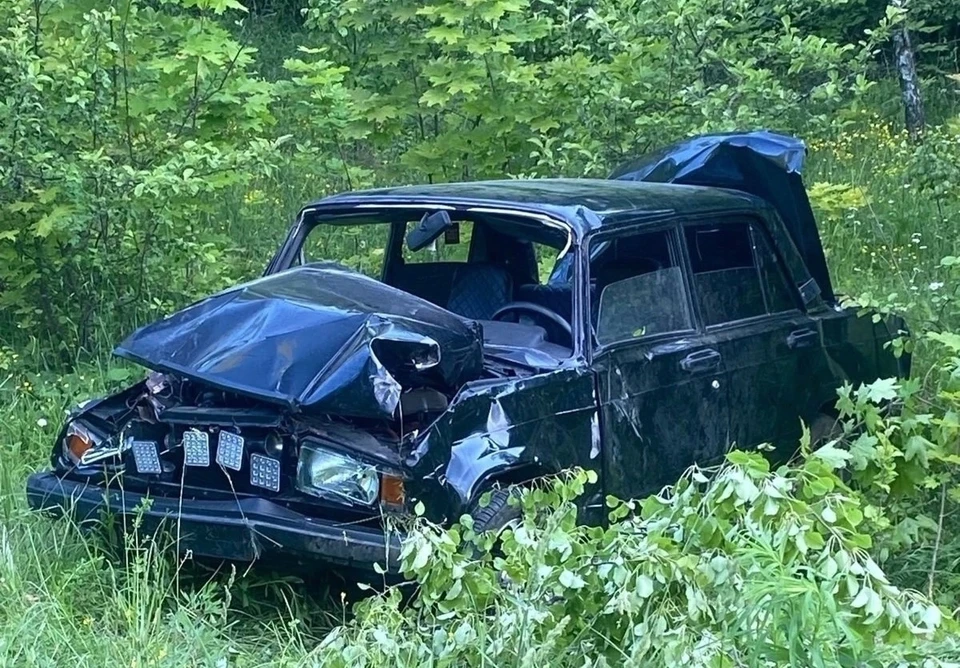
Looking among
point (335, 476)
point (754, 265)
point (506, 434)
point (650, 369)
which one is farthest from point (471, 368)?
point (754, 265)

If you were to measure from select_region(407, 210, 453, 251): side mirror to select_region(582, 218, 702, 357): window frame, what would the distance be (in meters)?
0.62

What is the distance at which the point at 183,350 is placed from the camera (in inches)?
161

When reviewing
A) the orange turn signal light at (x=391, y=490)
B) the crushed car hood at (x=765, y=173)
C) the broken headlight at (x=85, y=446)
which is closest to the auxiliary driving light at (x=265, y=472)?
the orange turn signal light at (x=391, y=490)

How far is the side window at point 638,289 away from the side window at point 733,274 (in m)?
0.12

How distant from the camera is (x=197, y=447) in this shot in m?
4.03

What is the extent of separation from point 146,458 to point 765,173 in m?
3.22

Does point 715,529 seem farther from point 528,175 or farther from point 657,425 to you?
point 528,175

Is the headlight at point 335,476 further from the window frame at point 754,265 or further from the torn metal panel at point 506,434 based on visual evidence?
the window frame at point 754,265

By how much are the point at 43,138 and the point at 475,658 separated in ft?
14.5

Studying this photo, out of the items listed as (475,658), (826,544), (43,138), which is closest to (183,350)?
(475,658)

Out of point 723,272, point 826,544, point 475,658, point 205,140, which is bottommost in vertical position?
point 475,658

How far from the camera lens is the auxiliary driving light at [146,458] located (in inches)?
165

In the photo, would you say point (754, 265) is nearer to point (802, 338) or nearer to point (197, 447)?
point (802, 338)

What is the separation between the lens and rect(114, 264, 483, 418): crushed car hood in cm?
375
